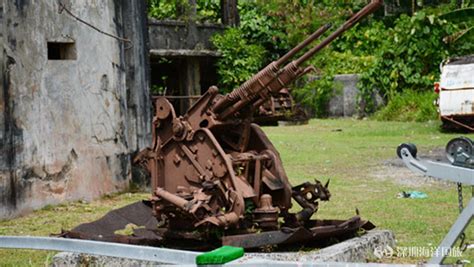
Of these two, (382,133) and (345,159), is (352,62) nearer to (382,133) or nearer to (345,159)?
(382,133)

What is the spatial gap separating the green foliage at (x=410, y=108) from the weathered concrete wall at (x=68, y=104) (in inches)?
424

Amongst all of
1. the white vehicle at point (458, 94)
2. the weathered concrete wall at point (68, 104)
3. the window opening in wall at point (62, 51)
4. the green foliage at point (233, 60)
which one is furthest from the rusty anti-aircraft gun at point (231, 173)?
the green foliage at point (233, 60)

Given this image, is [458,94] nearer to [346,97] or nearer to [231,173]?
[346,97]

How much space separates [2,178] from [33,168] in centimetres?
40

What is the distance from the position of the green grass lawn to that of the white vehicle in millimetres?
398

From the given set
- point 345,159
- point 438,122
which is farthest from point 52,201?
point 438,122

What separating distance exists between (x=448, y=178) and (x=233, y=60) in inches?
780

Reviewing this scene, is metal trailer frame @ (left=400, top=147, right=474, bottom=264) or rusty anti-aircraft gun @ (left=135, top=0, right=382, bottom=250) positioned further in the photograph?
rusty anti-aircraft gun @ (left=135, top=0, right=382, bottom=250)

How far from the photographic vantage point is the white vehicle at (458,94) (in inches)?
658

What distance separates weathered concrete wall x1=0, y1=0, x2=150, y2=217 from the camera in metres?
9.41

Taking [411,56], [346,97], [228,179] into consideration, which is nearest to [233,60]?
[346,97]

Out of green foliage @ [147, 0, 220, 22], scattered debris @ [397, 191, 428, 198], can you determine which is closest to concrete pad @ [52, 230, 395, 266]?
scattered debris @ [397, 191, 428, 198]

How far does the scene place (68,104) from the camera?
9922 millimetres

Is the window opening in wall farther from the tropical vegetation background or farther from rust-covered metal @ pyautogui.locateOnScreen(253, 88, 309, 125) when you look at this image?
the tropical vegetation background
